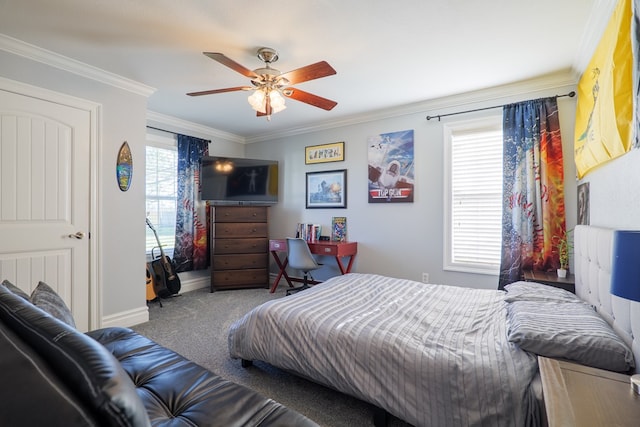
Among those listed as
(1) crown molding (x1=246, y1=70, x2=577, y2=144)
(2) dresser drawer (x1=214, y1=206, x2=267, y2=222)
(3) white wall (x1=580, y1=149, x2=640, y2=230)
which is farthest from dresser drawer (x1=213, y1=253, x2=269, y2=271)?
(3) white wall (x1=580, y1=149, x2=640, y2=230)

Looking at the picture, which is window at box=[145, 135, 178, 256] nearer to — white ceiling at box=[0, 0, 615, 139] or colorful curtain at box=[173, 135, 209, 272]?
colorful curtain at box=[173, 135, 209, 272]

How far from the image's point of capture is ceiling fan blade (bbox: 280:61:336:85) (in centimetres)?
197

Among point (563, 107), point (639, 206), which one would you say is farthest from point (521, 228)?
point (639, 206)

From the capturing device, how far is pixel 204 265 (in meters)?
4.46

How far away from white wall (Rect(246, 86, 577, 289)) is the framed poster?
72 millimetres

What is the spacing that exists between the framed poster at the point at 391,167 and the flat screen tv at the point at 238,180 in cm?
164

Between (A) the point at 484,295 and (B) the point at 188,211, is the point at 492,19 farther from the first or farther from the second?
(B) the point at 188,211

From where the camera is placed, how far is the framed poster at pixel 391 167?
369cm

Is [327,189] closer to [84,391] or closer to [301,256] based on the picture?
[301,256]

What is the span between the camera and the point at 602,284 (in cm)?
160

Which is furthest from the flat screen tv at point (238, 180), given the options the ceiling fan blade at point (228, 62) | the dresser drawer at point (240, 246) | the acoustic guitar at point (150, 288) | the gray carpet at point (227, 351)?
the ceiling fan blade at point (228, 62)

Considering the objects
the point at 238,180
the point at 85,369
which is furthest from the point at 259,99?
the point at 238,180

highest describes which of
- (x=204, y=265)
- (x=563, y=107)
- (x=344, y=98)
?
(x=344, y=98)

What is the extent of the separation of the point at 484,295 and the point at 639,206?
1228 millimetres
